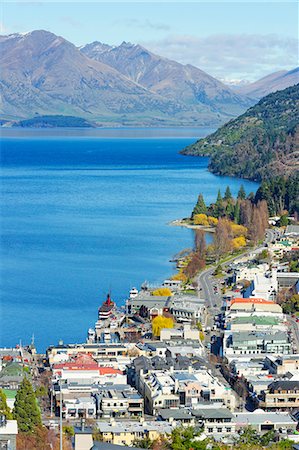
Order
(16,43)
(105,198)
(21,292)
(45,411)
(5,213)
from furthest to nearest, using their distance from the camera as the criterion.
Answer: (16,43), (105,198), (5,213), (21,292), (45,411)

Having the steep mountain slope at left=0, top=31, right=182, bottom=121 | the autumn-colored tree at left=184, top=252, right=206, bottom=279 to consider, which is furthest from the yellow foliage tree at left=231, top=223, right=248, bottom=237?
the steep mountain slope at left=0, top=31, right=182, bottom=121

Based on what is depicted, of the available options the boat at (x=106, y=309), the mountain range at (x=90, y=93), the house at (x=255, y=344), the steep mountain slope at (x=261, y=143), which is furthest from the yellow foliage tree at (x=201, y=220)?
the mountain range at (x=90, y=93)

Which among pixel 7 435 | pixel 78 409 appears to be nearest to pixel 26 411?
pixel 78 409

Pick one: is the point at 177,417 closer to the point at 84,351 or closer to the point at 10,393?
the point at 10,393

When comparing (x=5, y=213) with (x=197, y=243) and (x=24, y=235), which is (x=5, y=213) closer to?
(x=24, y=235)

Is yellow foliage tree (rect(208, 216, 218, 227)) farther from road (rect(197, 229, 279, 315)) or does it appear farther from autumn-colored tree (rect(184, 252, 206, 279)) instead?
autumn-colored tree (rect(184, 252, 206, 279))

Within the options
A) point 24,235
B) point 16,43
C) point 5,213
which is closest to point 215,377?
point 24,235
